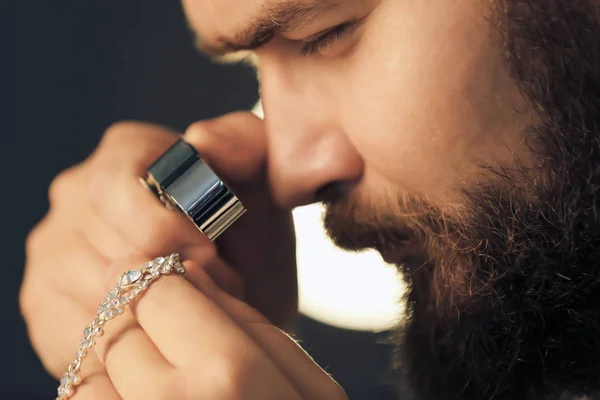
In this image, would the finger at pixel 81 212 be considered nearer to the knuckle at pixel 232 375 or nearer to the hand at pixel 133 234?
the hand at pixel 133 234

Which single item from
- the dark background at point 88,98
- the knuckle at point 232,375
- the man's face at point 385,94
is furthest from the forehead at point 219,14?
the knuckle at point 232,375

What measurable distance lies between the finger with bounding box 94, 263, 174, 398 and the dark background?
142mm

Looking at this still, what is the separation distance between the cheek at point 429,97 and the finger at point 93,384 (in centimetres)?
22

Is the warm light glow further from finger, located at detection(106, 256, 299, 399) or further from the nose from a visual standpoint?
finger, located at detection(106, 256, 299, 399)

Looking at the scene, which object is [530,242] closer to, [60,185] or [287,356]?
[287,356]

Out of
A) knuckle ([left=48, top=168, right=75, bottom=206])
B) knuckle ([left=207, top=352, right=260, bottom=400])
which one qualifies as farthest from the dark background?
knuckle ([left=207, top=352, right=260, bottom=400])

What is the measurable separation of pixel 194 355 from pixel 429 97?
8.3 inches

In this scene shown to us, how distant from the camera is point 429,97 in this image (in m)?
0.36

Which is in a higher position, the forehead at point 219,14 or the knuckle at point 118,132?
the forehead at point 219,14

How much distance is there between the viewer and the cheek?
1.14 feet

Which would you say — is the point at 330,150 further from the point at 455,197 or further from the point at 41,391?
the point at 41,391

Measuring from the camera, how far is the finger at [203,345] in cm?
29

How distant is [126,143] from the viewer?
0.49 m

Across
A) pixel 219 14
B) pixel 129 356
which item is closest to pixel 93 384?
pixel 129 356
